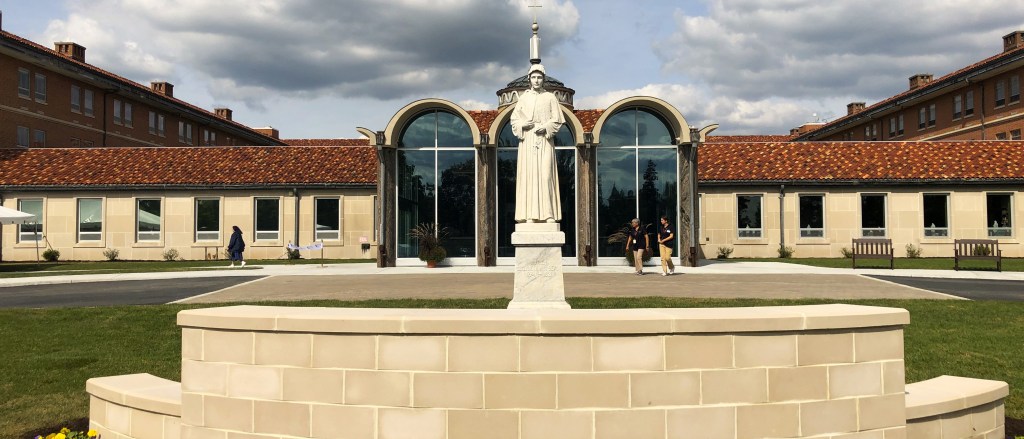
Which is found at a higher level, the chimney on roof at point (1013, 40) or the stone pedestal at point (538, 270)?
the chimney on roof at point (1013, 40)

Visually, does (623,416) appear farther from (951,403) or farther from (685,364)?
(951,403)

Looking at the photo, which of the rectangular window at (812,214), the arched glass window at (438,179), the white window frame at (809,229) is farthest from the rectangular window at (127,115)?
the rectangular window at (812,214)

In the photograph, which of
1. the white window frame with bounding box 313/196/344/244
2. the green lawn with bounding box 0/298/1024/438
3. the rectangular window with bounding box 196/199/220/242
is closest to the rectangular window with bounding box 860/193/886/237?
the green lawn with bounding box 0/298/1024/438

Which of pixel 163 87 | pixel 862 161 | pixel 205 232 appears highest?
pixel 163 87

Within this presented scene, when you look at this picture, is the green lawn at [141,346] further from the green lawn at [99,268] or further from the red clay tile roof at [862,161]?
the red clay tile roof at [862,161]

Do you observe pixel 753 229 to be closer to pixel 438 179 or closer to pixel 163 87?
pixel 438 179

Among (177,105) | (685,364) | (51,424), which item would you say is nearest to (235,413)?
(51,424)

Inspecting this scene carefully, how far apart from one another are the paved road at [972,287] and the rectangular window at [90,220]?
31.6 metres

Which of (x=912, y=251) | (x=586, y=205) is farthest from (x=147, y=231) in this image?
(x=912, y=251)

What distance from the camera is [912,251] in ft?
96.7

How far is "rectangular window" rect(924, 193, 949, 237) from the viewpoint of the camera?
2983cm

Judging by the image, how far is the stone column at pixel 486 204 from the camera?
23328 millimetres

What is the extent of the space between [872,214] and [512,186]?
1739cm

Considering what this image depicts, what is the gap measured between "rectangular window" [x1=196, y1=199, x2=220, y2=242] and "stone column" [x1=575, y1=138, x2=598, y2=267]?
17675mm
